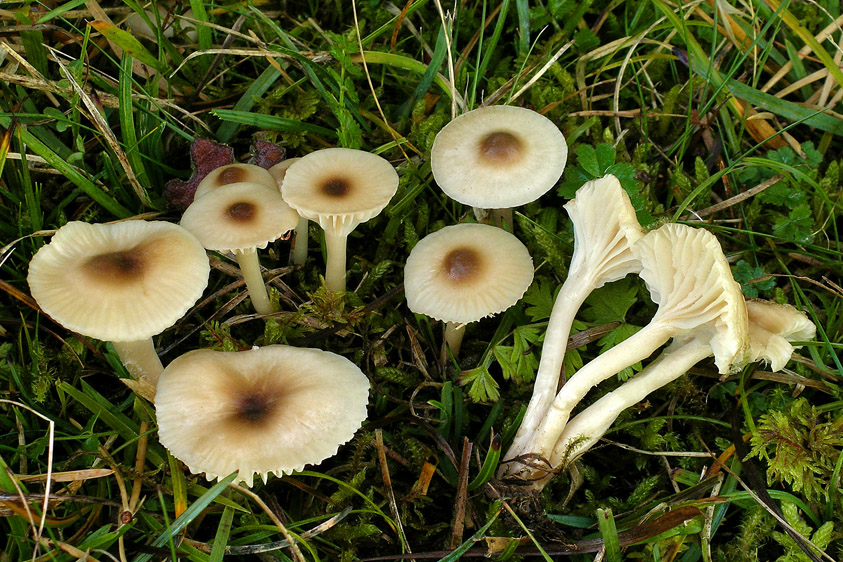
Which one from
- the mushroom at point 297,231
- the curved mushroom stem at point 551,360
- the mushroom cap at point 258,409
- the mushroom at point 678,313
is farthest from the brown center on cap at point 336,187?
the mushroom at point 678,313

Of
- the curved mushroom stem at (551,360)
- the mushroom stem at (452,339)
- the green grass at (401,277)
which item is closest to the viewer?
the green grass at (401,277)

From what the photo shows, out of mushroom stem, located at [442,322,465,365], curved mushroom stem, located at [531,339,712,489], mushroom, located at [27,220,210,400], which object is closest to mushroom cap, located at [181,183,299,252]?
mushroom, located at [27,220,210,400]

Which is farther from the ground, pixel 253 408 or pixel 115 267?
pixel 115 267

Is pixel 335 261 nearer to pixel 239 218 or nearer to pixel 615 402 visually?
pixel 239 218

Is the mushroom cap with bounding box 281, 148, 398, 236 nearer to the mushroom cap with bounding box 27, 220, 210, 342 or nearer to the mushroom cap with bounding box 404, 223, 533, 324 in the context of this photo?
the mushroom cap with bounding box 404, 223, 533, 324

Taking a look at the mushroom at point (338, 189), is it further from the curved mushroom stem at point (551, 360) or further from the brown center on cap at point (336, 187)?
the curved mushroom stem at point (551, 360)

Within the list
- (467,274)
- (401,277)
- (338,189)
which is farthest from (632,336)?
(338,189)
